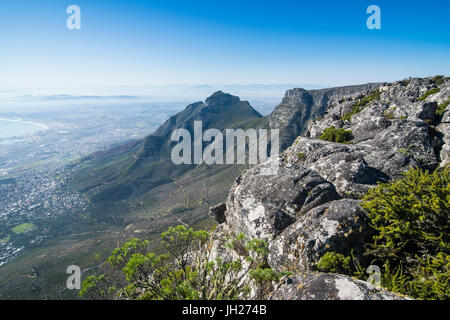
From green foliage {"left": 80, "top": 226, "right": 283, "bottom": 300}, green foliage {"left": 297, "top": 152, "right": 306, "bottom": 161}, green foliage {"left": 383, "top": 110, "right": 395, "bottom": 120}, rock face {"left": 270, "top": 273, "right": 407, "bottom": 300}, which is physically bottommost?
green foliage {"left": 80, "top": 226, "right": 283, "bottom": 300}

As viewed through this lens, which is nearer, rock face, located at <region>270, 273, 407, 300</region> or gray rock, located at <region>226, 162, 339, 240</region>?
rock face, located at <region>270, 273, 407, 300</region>

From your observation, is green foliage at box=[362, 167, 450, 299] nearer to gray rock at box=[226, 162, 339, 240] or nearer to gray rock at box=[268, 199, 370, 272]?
gray rock at box=[268, 199, 370, 272]

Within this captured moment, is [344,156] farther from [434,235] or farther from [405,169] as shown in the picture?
[434,235]

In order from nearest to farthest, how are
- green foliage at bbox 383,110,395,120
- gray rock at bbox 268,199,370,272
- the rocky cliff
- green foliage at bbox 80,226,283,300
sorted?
the rocky cliff
green foliage at bbox 80,226,283,300
gray rock at bbox 268,199,370,272
green foliage at bbox 383,110,395,120

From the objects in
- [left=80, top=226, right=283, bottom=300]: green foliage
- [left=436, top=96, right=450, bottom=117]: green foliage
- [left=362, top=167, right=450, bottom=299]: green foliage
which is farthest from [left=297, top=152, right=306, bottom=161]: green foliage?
[left=436, top=96, right=450, bottom=117]: green foliage

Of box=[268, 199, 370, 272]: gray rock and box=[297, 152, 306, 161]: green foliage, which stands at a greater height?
box=[297, 152, 306, 161]: green foliage

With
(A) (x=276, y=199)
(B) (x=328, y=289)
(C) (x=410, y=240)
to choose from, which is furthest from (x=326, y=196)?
(B) (x=328, y=289)

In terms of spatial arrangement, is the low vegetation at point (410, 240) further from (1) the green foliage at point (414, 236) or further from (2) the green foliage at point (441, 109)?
(2) the green foliage at point (441, 109)
